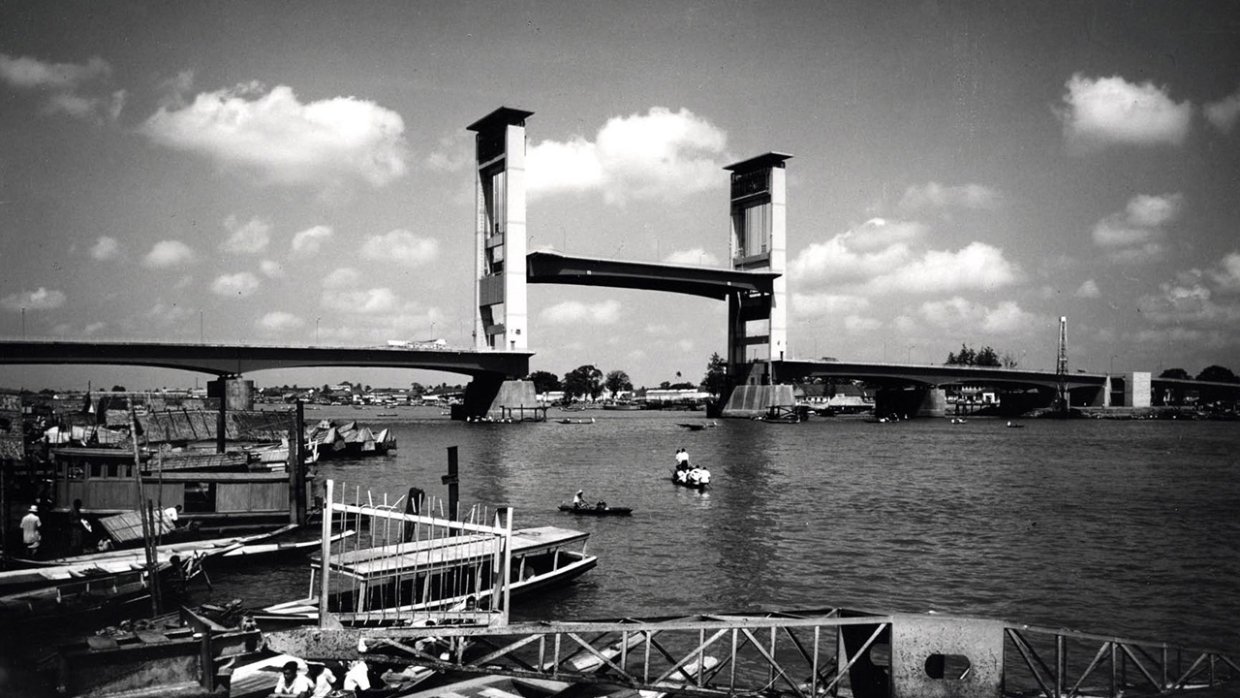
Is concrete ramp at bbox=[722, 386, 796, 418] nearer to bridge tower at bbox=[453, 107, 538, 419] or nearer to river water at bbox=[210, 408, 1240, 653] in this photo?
bridge tower at bbox=[453, 107, 538, 419]

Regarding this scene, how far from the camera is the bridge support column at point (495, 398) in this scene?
3880 inches

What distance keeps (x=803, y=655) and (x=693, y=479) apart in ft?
90.5

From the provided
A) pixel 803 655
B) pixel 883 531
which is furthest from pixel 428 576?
pixel 883 531

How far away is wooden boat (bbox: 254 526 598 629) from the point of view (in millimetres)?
13466

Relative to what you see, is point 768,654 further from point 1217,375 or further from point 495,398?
point 1217,375

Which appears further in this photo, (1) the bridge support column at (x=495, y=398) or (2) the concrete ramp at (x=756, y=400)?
(2) the concrete ramp at (x=756, y=400)

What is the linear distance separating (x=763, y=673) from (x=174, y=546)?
12.3m

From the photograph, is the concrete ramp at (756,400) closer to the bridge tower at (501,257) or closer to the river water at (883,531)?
the bridge tower at (501,257)

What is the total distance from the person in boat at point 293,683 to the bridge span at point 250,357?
63.8 meters

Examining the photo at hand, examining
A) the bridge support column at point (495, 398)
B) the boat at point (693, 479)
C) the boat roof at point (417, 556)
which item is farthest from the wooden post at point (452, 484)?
the bridge support column at point (495, 398)

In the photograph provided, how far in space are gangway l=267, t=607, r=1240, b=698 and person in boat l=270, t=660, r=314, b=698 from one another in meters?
0.27

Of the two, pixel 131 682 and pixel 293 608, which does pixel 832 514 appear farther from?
pixel 131 682

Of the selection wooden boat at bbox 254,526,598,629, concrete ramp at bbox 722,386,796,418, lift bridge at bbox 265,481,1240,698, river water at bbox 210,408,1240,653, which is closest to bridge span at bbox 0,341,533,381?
river water at bbox 210,408,1240,653

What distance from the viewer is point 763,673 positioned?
14.5 m
